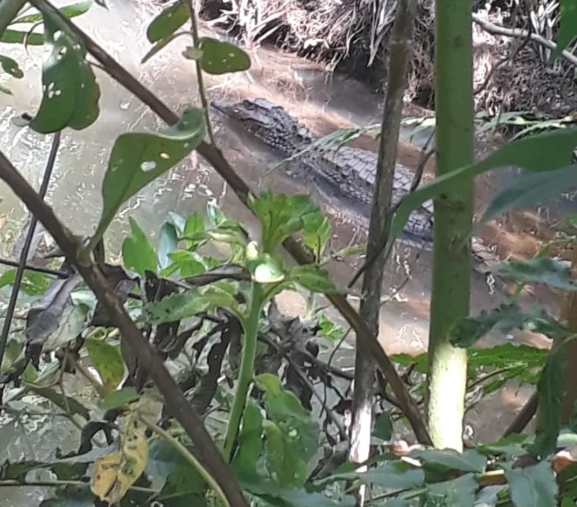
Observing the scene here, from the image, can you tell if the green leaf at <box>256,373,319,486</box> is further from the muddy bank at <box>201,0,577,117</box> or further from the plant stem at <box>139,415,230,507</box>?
the muddy bank at <box>201,0,577,117</box>

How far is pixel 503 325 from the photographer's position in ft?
0.98

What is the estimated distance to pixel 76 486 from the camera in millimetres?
356

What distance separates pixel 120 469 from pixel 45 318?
10 cm

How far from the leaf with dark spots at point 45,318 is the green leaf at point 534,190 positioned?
0.73 ft

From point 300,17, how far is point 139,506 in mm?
3250

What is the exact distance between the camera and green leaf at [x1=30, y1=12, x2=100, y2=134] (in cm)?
30

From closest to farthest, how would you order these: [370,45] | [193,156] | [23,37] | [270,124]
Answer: [23,37], [193,156], [370,45], [270,124]

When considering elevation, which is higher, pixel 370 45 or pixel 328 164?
pixel 370 45

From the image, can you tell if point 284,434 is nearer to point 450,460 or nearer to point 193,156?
point 450,460

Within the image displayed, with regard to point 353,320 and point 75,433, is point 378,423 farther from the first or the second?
point 75,433

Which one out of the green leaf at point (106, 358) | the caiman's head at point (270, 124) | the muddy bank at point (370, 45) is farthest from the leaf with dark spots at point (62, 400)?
the caiman's head at point (270, 124)

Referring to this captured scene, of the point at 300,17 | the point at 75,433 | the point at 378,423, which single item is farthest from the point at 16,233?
the point at 300,17

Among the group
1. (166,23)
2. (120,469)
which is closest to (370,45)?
(166,23)

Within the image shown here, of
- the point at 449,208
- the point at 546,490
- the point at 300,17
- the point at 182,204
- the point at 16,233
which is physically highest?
the point at 300,17
